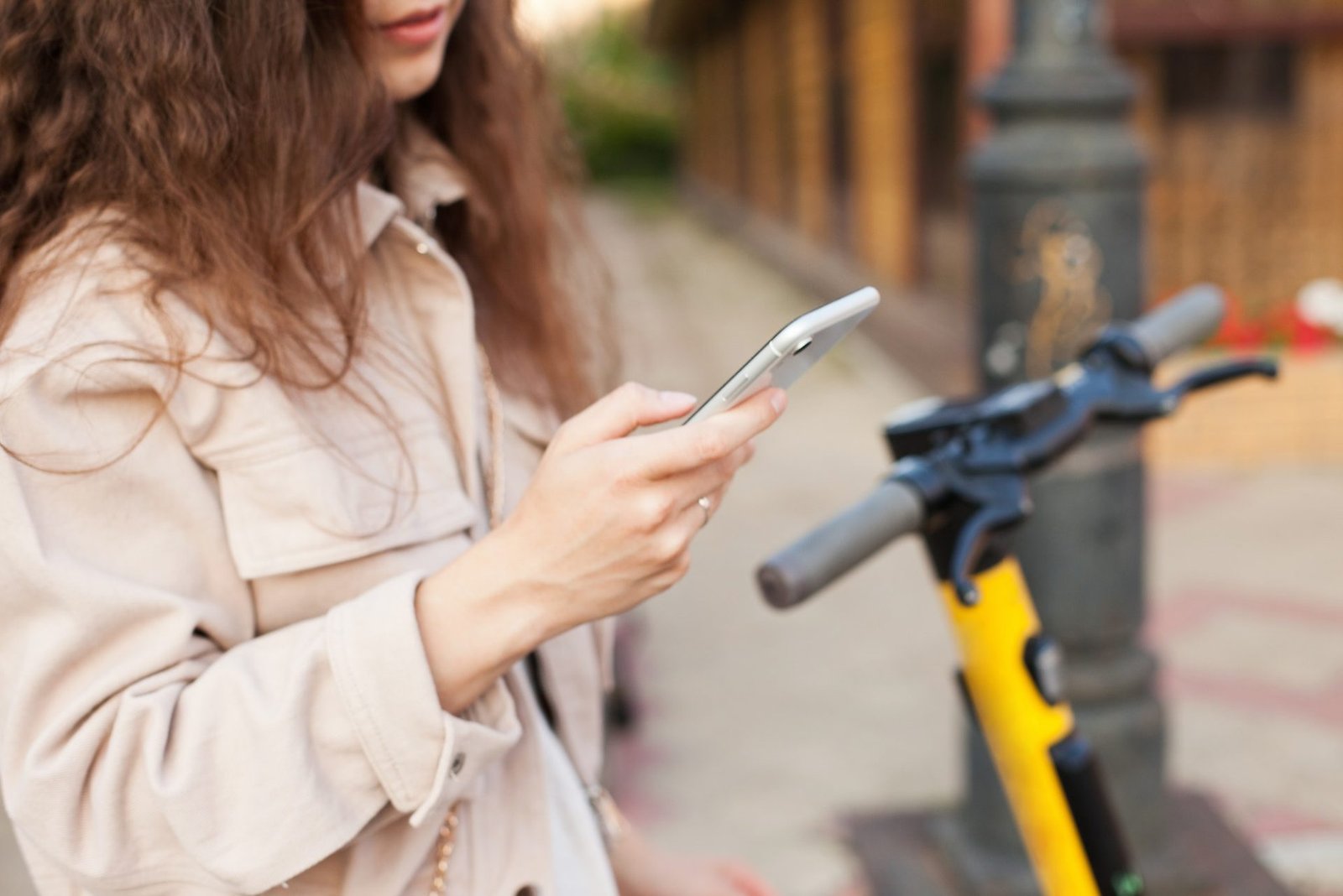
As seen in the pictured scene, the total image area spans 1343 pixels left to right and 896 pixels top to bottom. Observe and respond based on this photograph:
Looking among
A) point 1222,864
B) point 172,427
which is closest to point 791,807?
point 1222,864

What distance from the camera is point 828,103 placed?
12.8 m

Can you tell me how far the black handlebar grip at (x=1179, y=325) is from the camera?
167 cm

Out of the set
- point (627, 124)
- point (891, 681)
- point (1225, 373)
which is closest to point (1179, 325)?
point (1225, 373)

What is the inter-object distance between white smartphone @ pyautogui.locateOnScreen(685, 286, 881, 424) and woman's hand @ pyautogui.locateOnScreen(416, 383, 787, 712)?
0.5 inches

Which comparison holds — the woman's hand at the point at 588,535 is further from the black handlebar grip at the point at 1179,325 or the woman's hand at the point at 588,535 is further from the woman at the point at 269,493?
the black handlebar grip at the point at 1179,325

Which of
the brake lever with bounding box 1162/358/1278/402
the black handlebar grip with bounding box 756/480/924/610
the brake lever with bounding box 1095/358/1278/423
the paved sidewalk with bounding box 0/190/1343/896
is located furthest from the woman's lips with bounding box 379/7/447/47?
the paved sidewalk with bounding box 0/190/1343/896

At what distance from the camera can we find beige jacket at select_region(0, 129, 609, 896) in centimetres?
103

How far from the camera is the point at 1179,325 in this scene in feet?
5.66

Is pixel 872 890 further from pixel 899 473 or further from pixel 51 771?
pixel 51 771

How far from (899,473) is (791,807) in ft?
7.70

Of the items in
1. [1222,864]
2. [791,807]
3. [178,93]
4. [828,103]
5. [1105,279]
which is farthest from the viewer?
[828,103]

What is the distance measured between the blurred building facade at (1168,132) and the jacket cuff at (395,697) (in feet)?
13.6

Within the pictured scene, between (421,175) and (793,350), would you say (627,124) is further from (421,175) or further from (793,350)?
(793,350)

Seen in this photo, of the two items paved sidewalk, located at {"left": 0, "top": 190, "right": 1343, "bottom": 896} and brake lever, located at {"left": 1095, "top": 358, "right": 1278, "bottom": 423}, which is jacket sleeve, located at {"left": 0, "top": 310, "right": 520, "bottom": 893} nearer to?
brake lever, located at {"left": 1095, "top": 358, "right": 1278, "bottom": 423}
